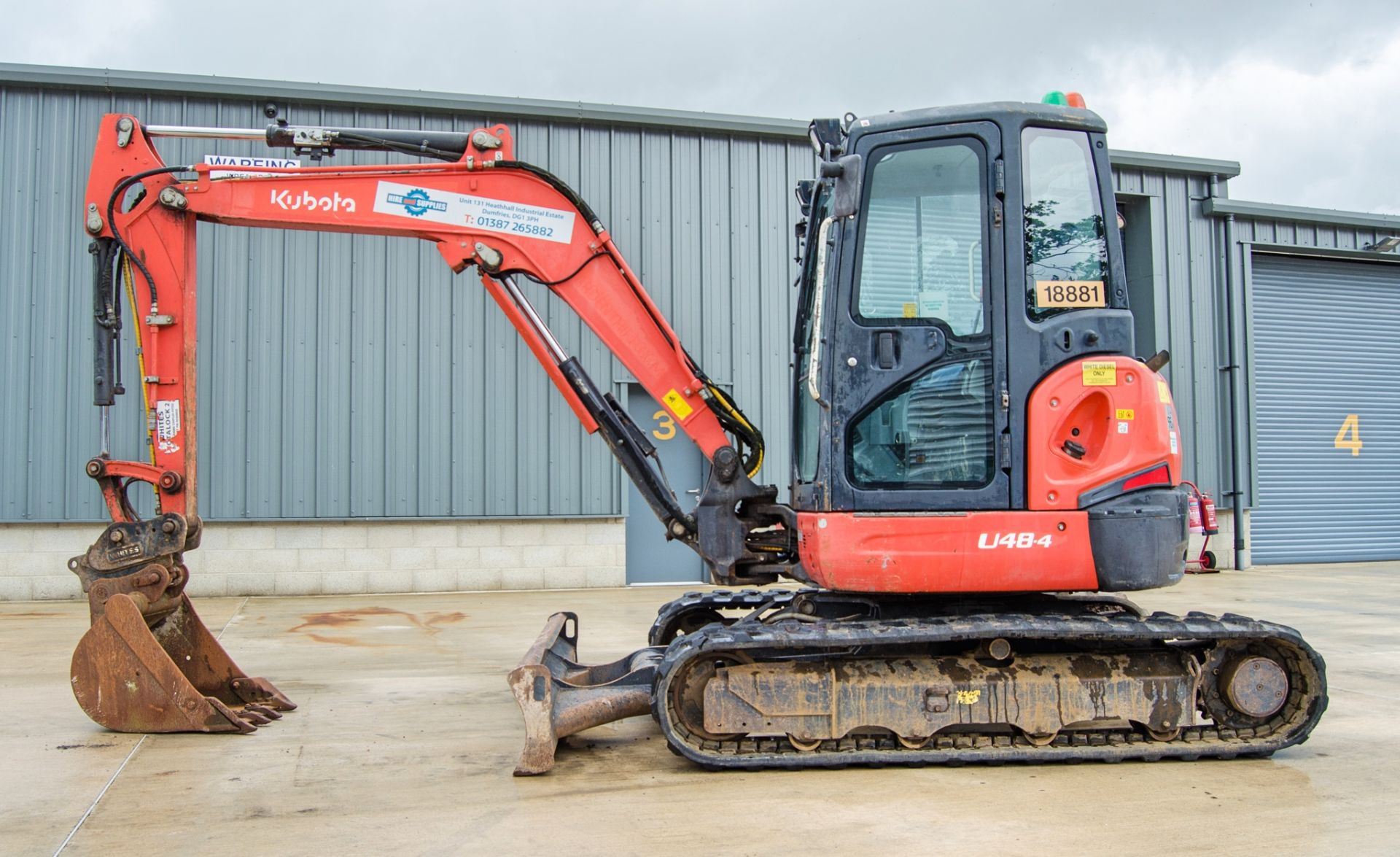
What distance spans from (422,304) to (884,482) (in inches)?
405

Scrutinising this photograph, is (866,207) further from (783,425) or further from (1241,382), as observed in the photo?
(1241,382)

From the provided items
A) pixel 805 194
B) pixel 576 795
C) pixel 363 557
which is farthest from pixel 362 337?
pixel 576 795

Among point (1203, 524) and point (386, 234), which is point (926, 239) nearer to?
point (386, 234)

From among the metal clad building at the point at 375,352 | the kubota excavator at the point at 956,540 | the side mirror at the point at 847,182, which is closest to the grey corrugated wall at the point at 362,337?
the metal clad building at the point at 375,352

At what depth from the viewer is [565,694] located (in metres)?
5.59

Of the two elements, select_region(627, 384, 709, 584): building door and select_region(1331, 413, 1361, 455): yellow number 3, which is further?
select_region(1331, 413, 1361, 455): yellow number 3

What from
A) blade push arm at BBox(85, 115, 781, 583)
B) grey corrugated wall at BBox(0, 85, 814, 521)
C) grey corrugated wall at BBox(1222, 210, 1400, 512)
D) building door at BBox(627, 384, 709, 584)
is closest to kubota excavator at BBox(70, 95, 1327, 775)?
blade push arm at BBox(85, 115, 781, 583)

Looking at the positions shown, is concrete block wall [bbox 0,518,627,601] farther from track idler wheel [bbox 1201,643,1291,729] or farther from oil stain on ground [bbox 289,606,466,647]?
track idler wheel [bbox 1201,643,1291,729]

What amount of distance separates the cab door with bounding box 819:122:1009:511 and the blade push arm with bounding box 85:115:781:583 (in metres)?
0.99

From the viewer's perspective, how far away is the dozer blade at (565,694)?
5.08 metres

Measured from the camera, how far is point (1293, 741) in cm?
525

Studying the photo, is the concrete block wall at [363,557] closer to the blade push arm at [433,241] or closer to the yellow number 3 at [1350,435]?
the blade push arm at [433,241]

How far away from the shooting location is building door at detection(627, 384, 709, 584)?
1507cm

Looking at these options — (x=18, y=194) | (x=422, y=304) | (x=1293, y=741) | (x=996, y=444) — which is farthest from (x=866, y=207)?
(x=18, y=194)
